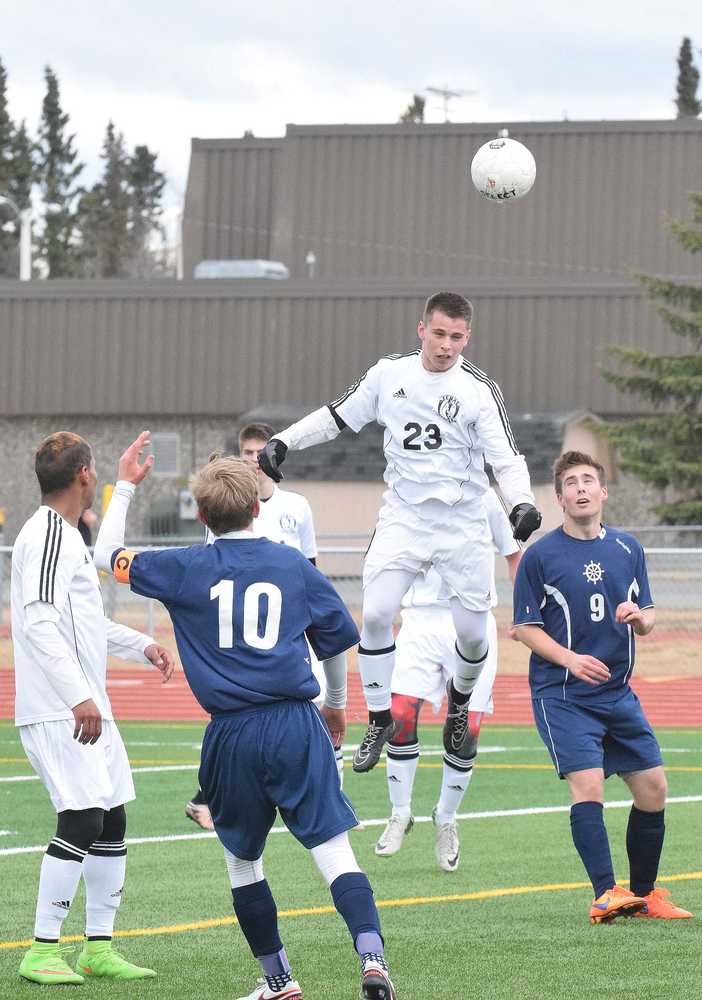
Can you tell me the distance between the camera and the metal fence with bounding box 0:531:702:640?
20.4 m

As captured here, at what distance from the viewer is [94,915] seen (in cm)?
698

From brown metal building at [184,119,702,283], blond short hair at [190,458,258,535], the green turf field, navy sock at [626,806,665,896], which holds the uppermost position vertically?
brown metal building at [184,119,702,283]

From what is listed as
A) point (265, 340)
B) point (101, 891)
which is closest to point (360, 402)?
point (101, 891)

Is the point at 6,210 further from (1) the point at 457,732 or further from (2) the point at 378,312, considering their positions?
(1) the point at 457,732

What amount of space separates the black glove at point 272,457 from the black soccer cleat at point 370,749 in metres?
1.57

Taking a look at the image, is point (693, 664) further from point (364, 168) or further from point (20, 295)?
point (364, 168)

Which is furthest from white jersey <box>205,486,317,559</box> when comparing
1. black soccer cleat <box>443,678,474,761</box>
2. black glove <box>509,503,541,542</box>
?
black glove <box>509,503,541,542</box>

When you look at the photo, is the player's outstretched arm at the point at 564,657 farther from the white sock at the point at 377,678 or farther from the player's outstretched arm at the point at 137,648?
the player's outstretched arm at the point at 137,648

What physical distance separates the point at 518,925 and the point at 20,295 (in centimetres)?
3255

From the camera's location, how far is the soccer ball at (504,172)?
984cm

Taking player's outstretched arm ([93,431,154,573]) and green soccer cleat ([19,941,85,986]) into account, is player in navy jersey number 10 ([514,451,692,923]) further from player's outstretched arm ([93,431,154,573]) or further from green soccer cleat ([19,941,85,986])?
green soccer cleat ([19,941,85,986])

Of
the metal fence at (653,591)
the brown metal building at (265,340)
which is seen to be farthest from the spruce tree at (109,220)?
the metal fence at (653,591)

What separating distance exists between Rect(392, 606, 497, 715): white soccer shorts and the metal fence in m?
8.41

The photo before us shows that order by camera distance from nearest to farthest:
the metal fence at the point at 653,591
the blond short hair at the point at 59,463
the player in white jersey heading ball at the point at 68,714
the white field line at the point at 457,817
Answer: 1. the player in white jersey heading ball at the point at 68,714
2. the blond short hair at the point at 59,463
3. the white field line at the point at 457,817
4. the metal fence at the point at 653,591
